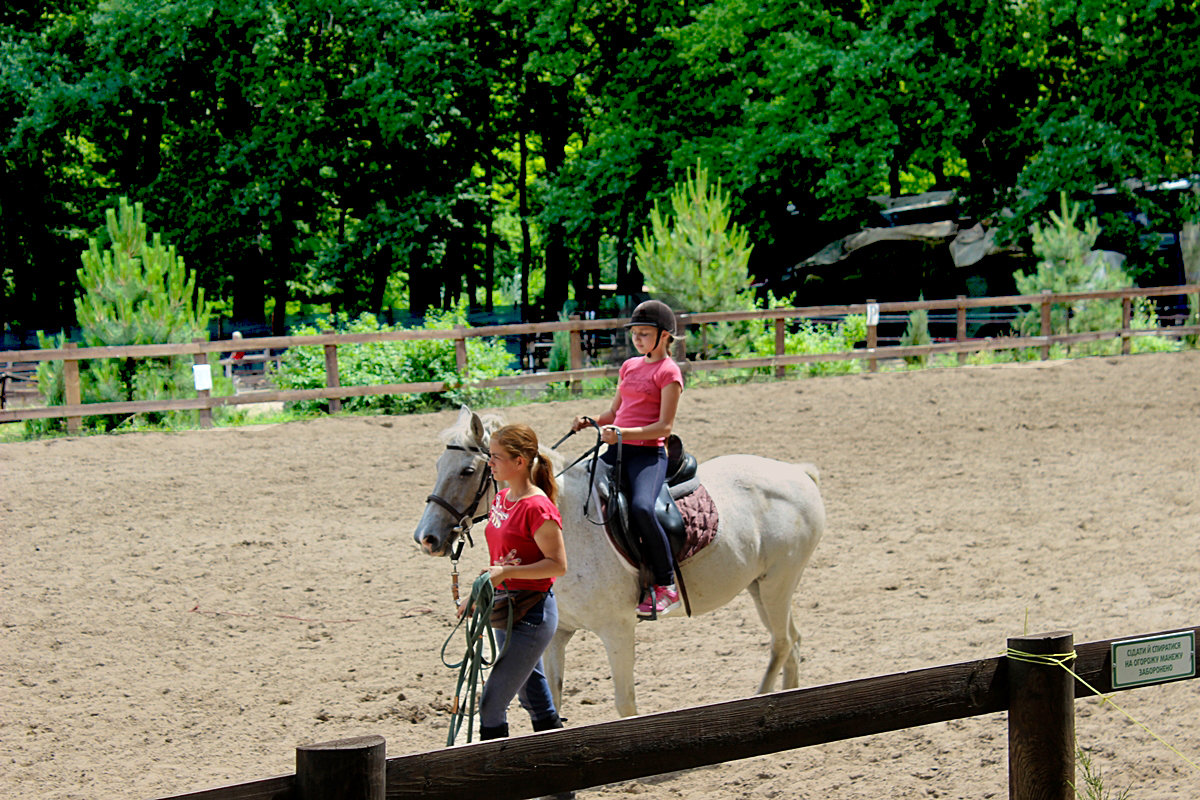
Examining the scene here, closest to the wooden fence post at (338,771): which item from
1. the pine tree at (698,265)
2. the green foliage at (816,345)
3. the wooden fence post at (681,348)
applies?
the wooden fence post at (681,348)

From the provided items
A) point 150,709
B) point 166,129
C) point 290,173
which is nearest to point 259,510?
point 150,709

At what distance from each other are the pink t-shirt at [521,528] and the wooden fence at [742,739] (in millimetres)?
1309

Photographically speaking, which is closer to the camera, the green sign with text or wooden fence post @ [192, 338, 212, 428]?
the green sign with text

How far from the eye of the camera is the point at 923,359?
1933 centimetres

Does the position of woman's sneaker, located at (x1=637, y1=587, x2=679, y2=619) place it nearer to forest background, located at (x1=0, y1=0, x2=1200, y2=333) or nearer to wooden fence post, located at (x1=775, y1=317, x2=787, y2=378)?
wooden fence post, located at (x1=775, y1=317, x2=787, y2=378)

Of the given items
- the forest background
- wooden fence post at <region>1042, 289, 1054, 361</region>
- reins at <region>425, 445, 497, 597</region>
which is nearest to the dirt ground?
reins at <region>425, 445, 497, 597</region>

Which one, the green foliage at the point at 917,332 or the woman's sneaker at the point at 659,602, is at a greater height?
the green foliage at the point at 917,332

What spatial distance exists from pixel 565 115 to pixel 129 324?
21529mm

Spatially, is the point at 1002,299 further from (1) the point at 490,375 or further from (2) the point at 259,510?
(2) the point at 259,510

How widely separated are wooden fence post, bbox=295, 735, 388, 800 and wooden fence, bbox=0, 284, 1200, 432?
1159 cm

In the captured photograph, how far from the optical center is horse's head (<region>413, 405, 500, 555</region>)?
15.3ft

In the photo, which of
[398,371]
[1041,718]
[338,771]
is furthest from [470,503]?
[398,371]

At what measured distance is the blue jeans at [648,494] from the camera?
520 centimetres

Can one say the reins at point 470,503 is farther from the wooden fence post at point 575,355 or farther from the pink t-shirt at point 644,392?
the wooden fence post at point 575,355
